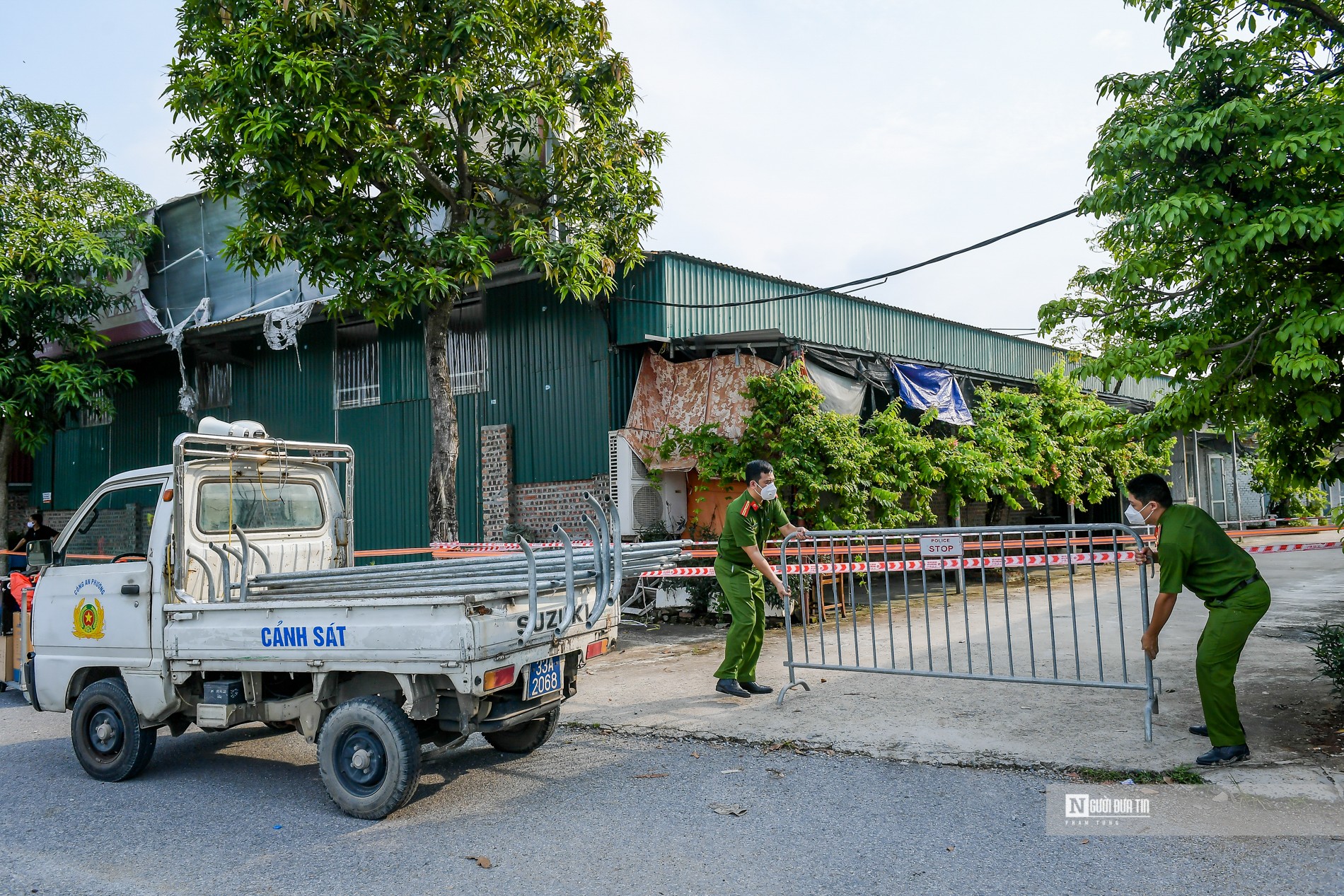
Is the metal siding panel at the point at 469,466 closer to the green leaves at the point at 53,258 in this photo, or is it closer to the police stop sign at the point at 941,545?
the green leaves at the point at 53,258

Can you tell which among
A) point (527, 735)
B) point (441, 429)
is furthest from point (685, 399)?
point (527, 735)

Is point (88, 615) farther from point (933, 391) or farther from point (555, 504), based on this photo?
point (933, 391)

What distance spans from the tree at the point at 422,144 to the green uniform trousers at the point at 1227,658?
796 centimetres

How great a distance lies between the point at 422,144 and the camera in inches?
453

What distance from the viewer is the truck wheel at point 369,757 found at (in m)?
4.93

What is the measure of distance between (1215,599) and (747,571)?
127 inches

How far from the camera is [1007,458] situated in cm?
1412

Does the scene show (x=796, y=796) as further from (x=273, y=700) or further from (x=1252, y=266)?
(x=1252, y=266)

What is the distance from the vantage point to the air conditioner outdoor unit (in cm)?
1232

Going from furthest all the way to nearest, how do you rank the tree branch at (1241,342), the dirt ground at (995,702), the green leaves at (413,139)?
1. the green leaves at (413,139)
2. the dirt ground at (995,702)
3. the tree branch at (1241,342)

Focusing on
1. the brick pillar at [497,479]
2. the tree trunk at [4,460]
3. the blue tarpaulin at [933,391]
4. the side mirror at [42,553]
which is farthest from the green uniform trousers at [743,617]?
the tree trunk at [4,460]

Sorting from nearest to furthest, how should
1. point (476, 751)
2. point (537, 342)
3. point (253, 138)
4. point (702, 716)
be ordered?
point (476, 751) < point (702, 716) < point (253, 138) < point (537, 342)

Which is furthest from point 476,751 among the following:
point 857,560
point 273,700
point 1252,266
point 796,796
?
point 857,560

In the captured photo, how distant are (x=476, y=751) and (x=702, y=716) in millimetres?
1673
